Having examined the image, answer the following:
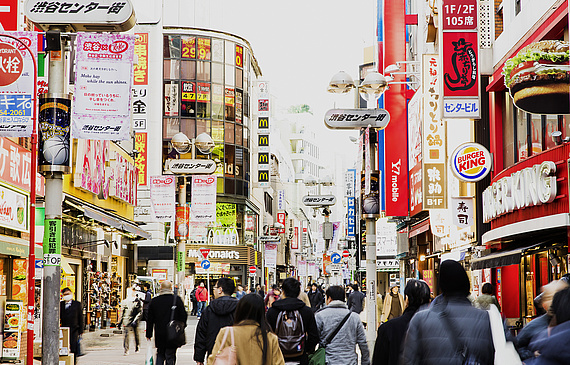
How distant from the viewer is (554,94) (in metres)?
14.9

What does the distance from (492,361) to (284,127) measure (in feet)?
446

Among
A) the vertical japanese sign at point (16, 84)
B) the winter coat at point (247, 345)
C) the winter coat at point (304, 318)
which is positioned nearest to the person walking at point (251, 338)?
the winter coat at point (247, 345)

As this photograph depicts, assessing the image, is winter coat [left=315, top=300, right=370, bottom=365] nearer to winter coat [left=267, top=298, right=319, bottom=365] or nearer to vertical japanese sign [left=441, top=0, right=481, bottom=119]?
winter coat [left=267, top=298, right=319, bottom=365]

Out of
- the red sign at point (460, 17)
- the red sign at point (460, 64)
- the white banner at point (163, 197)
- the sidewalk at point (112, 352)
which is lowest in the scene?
the sidewalk at point (112, 352)

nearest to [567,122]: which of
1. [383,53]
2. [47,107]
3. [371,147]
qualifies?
[371,147]

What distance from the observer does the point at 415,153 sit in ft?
102

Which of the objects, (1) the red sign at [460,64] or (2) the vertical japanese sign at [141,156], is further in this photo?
(2) the vertical japanese sign at [141,156]

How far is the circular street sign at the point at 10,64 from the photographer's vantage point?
12.2m

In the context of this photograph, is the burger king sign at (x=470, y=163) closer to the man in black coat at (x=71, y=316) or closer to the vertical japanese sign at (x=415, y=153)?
the vertical japanese sign at (x=415, y=153)

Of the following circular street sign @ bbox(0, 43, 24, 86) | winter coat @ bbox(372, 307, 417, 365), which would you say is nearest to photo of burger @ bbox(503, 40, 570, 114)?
winter coat @ bbox(372, 307, 417, 365)

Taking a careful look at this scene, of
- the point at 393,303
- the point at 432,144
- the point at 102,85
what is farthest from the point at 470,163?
the point at 102,85

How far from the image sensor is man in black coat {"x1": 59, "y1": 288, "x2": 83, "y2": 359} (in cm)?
1708

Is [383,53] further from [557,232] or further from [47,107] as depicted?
[47,107]

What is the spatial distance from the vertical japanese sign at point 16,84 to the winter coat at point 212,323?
4.45 meters
